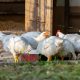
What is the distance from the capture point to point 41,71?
5.11 metres

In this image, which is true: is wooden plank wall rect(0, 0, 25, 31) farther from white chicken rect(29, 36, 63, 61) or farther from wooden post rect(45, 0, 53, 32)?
white chicken rect(29, 36, 63, 61)

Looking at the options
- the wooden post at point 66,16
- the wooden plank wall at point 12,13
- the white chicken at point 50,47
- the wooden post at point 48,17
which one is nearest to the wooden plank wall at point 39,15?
the wooden post at point 48,17

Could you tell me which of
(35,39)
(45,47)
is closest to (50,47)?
(45,47)

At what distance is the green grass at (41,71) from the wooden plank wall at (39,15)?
2728mm

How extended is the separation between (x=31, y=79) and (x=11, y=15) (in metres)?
5.62

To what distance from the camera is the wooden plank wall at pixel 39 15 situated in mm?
8438

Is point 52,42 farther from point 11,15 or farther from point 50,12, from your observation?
point 11,15

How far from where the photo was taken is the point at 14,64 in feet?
18.5

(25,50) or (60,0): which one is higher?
(60,0)

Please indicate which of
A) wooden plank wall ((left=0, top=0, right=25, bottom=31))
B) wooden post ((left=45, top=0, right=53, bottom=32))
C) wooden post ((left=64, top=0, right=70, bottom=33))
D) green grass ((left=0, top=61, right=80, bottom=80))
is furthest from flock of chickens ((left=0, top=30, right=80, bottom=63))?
wooden plank wall ((left=0, top=0, right=25, bottom=31))

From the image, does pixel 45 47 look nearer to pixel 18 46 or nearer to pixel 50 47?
pixel 50 47

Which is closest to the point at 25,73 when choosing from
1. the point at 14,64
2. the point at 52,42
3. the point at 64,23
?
the point at 14,64

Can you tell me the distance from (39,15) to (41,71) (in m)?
3.46

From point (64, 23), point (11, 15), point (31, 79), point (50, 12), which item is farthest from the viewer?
point (11, 15)
